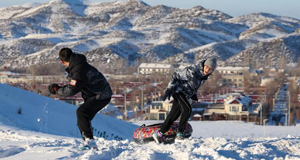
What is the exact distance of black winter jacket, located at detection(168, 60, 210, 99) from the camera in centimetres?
712

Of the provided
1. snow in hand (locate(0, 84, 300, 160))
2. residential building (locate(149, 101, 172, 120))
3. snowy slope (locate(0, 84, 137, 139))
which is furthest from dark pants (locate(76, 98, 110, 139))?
residential building (locate(149, 101, 172, 120))

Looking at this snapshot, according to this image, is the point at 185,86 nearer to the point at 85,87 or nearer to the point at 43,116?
the point at 85,87

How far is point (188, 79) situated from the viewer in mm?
7156

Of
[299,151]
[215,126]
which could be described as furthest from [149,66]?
[299,151]

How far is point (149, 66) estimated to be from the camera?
87.6 meters

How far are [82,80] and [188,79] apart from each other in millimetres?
1831

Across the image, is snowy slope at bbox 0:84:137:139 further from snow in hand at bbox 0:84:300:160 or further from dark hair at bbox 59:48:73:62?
dark hair at bbox 59:48:73:62

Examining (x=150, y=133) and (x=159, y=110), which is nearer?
(x=150, y=133)

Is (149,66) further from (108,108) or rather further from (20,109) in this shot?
(20,109)

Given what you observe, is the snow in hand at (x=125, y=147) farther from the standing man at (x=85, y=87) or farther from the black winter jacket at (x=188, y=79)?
the black winter jacket at (x=188, y=79)

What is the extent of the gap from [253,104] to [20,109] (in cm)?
3150

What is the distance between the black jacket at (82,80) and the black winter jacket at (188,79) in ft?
4.27

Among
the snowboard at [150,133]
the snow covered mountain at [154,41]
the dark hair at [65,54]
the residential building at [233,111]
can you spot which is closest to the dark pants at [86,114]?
the dark hair at [65,54]

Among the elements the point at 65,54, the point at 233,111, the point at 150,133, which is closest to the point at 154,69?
the point at 233,111
